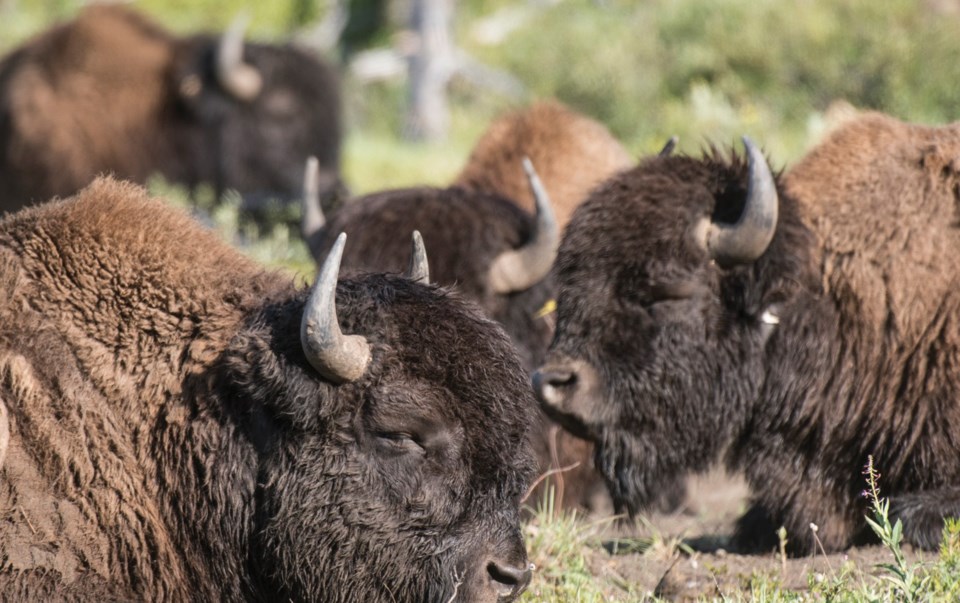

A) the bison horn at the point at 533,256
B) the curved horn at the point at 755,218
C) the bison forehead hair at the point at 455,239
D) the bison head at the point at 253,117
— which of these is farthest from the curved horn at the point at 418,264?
the bison head at the point at 253,117

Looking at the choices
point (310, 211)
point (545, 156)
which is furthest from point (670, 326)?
point (545, 156)

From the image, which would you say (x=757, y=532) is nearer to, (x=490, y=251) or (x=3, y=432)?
(x=490, y=251)

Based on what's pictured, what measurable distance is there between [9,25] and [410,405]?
2238 cm

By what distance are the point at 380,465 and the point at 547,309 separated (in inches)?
120

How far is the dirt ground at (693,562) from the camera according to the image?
17.5ft

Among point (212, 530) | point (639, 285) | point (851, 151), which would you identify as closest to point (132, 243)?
point (212, 530)

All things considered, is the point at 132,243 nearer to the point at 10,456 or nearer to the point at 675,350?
the point at 10,456

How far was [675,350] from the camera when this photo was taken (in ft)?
20.2

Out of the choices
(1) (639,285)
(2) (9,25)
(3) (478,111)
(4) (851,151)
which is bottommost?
(3) (478,111)

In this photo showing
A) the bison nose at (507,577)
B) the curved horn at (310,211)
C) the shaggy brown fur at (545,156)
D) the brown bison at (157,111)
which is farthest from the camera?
the brown bison at (157,111)

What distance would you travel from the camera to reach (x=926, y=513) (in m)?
5.59

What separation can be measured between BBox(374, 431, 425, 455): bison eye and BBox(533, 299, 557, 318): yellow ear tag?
2.92m

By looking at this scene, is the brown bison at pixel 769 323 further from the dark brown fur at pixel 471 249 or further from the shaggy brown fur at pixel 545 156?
the shaggy brown fur at pixel 545 156

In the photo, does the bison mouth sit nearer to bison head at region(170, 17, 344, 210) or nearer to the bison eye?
the bison eye
